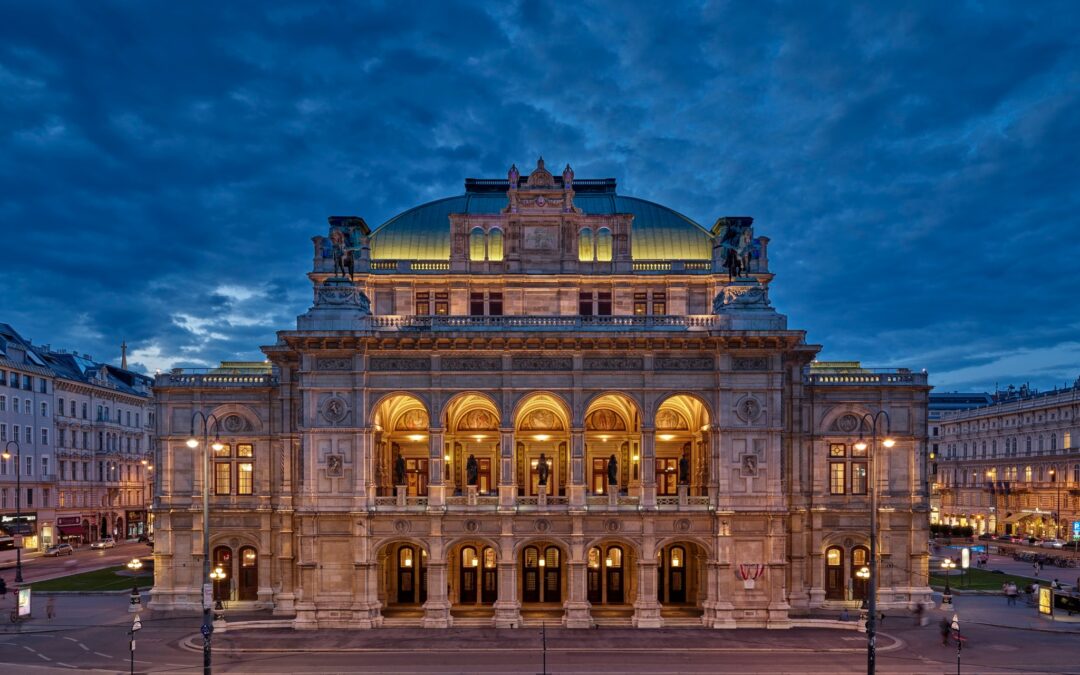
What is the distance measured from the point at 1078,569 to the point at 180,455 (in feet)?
244

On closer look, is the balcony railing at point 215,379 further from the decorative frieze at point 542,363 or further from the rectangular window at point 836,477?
the rectangular window at point 836,477

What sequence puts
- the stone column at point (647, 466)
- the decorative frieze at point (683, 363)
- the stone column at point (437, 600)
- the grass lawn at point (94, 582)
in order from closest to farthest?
the stone column at point (437, 600)
the stone column at point (647, 466)
the decorative frieze at point (683, 363)
the grass lawn at point (94, 582)

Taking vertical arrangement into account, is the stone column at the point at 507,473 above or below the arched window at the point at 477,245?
below

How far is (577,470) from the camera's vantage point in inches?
1924

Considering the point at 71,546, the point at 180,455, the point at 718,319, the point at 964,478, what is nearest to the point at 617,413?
the point at 718,319

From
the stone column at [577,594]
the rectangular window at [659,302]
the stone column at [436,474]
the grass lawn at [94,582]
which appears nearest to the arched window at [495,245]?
the rectangular window at [659,302]

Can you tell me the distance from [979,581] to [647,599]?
109ft

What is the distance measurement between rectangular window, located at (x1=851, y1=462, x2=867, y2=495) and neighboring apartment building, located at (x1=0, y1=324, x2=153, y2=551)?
73960 mm

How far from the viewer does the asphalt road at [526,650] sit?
39375 millimetres

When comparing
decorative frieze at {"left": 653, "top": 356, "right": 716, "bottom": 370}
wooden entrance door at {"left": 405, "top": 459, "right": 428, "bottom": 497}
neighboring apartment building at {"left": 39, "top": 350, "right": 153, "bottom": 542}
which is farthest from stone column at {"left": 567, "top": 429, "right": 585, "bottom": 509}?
neighboring apartment building at {"left": 39, "top": 350, "right": 153, "bottom": 542}

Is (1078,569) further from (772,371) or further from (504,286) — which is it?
(504,286)

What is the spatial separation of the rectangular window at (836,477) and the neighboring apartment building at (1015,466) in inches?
2069

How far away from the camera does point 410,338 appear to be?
4819 cm

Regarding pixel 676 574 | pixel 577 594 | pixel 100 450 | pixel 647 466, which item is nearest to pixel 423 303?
pixel 647 466
